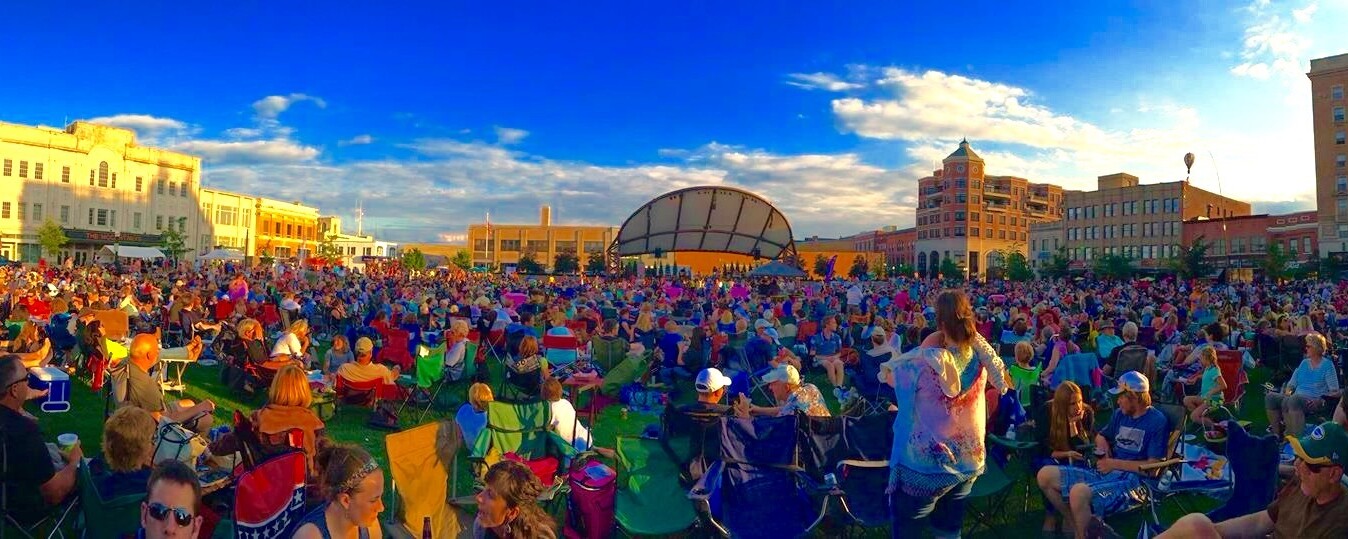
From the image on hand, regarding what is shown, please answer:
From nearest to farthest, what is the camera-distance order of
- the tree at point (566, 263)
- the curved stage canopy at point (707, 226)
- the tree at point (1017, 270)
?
the curved stage canopy at point (707, 226) → the tree at point (1017, 270) → the tree at point (566, 263)

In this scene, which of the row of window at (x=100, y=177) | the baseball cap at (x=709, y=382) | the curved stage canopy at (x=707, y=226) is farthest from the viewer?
the row of window at (x=100, y=177)

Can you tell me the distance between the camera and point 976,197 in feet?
360

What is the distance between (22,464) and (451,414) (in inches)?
203

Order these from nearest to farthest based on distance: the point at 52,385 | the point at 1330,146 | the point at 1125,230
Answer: the point at 52,385 → the point at 1330,146 → the point at 1125,230

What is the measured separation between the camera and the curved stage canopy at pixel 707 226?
42656mm

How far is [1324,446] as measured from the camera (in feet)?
10.5

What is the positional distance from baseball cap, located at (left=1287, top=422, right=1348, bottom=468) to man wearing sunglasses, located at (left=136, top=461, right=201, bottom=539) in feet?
14.9

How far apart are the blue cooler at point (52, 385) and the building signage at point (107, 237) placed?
57824mm

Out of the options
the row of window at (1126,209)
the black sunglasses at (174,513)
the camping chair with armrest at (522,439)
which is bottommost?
the camping chair with armrest at (522,439)

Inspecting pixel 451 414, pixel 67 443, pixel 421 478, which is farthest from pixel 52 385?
pixel 421 478

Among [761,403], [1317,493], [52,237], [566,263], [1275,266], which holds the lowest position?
[761,403]

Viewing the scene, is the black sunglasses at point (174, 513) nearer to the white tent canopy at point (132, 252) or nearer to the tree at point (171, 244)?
the white tent canopy at point (132, 252)

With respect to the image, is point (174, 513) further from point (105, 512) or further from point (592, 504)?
point (592, 504)

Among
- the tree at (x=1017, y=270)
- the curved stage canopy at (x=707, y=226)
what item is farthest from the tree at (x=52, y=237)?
the tree at (x=1017, y=270)
